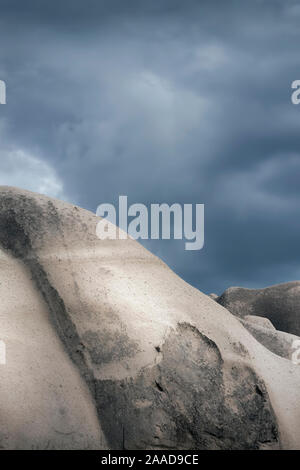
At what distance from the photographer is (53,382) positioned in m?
4.25

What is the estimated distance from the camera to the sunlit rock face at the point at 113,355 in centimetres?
415

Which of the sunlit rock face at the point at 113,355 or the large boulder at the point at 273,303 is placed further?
the large boulder at the point at 273,303

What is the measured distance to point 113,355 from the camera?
4.41 m

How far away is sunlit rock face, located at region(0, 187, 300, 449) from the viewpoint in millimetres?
4148

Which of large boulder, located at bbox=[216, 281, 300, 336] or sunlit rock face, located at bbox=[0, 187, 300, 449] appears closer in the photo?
sunlit rock face, located at bbox=[0, 187, 300, 449]

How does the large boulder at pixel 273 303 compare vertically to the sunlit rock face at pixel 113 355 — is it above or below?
above

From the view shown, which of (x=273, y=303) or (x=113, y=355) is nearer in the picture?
(x=113, y=355)

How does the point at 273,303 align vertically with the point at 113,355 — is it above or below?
above

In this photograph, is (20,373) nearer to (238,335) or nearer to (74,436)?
(74,436)

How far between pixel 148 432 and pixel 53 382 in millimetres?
796

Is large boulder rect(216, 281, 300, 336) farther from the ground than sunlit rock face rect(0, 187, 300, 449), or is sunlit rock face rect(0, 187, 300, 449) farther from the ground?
large boulder rect(216, 281, 300, 336)
